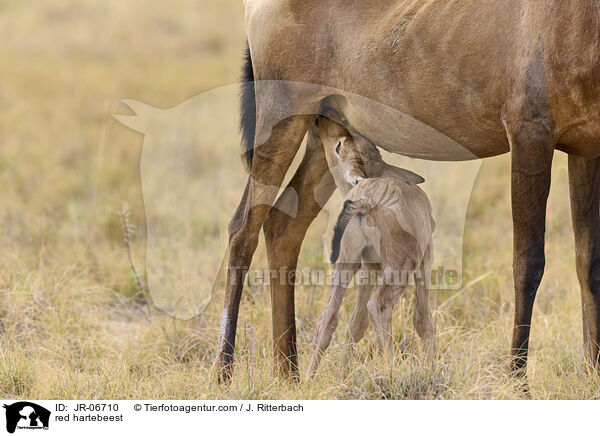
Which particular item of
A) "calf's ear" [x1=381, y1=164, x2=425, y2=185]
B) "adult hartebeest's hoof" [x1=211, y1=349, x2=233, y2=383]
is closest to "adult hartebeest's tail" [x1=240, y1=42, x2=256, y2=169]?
"calf's ear" [x1=381, y1=164, x2=425, y2=185]

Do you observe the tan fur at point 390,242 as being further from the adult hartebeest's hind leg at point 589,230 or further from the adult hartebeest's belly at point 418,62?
the adult hartebeest's hind leg at point 589,230

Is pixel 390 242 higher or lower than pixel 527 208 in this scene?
lower

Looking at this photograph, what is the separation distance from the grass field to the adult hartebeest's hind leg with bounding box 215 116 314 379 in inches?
5.8

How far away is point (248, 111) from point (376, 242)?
56.1 inches

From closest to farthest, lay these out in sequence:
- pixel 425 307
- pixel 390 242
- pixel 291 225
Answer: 1. pixel 390 242
2. pixel 425 307
3. pixel 291 225

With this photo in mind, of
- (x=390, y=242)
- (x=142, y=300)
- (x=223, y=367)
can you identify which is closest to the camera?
(x=390, y=242)

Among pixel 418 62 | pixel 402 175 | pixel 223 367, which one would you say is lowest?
pixel 223 367

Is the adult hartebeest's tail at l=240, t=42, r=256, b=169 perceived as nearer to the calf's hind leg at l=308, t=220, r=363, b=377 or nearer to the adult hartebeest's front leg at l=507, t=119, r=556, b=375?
the calf's hind leg at l=308, t=220, r=363, b=377

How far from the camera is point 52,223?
8078 mm

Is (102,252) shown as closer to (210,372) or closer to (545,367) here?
(210,372)

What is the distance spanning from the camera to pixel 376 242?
4125mm

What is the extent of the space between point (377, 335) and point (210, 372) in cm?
101
